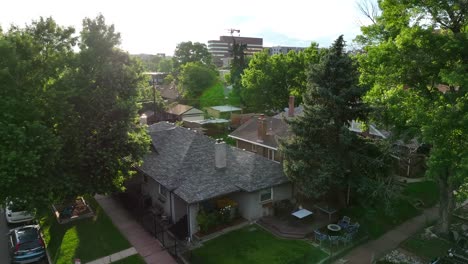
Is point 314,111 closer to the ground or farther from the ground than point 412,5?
closer to the ground

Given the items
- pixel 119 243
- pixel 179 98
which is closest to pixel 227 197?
pixel 119 243

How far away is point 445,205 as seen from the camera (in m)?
19.2

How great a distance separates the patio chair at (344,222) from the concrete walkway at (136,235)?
31.7 ft

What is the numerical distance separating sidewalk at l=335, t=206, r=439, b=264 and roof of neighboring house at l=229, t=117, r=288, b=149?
12379 millimetres

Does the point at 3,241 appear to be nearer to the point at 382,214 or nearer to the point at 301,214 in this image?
the point at 301,214

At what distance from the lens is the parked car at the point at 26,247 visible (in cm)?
1717

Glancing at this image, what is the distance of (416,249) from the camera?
17750 millimetres

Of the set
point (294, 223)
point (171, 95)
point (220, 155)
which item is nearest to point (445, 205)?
point (294, 223)

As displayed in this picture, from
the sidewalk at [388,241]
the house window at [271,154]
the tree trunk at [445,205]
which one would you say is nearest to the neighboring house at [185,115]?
the house window at [271,154]

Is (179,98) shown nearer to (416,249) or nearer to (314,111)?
(314,111)

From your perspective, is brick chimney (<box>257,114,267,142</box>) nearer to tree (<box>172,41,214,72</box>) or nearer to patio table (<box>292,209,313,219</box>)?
patio table (<box>292,209,313,219</box>)

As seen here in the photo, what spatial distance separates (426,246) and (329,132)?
8.14 m

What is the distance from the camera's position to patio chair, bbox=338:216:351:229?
18.9 meters

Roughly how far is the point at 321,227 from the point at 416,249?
507cm
